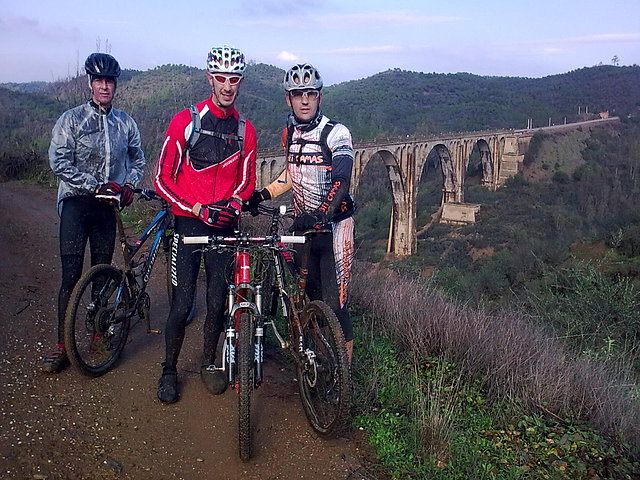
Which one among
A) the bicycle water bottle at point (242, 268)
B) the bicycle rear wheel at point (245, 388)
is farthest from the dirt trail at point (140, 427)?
the bicycle water bottle at point (242, 268)

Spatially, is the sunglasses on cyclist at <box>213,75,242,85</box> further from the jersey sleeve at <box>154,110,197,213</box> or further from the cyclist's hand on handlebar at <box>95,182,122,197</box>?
the cyclist's hand on handlebar at <box>95,182,122,197</box>

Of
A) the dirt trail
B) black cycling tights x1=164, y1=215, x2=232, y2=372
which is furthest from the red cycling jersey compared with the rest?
the dirt trail

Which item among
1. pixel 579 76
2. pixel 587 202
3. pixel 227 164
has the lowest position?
pixel 587 202

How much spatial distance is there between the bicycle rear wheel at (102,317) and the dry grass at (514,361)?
6.27 ft

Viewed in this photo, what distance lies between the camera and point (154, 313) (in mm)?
4652

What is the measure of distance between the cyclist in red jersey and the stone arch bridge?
21.8 m

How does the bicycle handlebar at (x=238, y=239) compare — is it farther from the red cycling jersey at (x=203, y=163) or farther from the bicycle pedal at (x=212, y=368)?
the bicycle pedal at (x=212, y=368)

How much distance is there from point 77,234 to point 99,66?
1000 millimetres

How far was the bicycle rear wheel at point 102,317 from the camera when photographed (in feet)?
10.7

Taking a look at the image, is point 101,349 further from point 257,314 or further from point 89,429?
point 257,314

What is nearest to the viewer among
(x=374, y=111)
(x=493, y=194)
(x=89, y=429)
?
(x=89, y=429)

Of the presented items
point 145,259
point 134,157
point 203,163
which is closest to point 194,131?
point 203,163

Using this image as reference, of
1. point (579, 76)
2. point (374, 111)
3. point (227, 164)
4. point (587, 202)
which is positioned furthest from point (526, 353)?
point (579, 76)

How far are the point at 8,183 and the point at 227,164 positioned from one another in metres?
8.83
